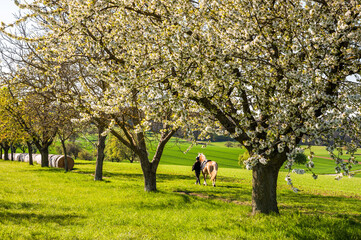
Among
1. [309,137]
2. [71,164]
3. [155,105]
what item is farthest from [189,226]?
[71,164]

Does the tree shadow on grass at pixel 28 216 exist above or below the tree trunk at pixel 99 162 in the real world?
below

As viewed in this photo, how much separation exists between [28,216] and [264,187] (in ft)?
28.4

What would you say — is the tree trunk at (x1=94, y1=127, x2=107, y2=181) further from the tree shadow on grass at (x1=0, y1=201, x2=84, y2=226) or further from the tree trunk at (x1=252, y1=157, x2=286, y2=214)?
the tree trunk at (x1=252, y1=157, x2=286, y2=214)

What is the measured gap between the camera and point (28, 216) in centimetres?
978

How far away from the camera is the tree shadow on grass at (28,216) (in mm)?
9186

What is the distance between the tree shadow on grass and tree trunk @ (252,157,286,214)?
21.8 feet

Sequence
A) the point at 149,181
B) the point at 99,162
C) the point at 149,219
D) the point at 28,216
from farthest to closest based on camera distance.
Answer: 1. the point at 99,162
2. the point at 149,181
3. the point at 149,219
4. the point at 28,216

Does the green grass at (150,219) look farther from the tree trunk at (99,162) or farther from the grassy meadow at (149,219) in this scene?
the tree trunk at (99,162)

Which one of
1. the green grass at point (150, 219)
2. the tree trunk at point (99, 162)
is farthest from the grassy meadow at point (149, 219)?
the tree trunk at point (99, 162)

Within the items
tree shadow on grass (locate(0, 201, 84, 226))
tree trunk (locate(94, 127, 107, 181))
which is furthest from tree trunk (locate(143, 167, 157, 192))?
tree trunk (locate(94, 127, 107, 181))

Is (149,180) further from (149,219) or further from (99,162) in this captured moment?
(99,162)

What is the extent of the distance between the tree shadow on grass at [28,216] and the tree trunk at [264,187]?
6.63 metres

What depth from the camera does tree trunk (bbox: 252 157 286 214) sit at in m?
9.84

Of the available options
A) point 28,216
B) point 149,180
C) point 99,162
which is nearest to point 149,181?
point 149,180
